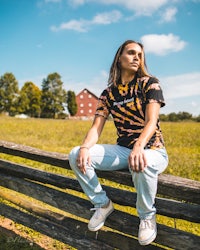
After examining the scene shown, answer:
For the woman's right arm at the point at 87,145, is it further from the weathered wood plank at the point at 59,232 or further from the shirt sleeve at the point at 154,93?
the weathered wood plank at the point at 59,232

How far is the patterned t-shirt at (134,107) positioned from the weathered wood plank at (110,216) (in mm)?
747

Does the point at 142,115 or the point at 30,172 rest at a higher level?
the point at 142,115

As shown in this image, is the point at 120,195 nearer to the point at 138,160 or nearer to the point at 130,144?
the point at 130,144

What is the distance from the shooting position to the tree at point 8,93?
68.5m

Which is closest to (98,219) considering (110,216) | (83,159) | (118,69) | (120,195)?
(110,216)

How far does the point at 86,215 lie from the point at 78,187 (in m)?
0.33

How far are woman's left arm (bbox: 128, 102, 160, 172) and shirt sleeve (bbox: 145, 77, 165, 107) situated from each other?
4 centimetres

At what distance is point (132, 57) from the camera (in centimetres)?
310

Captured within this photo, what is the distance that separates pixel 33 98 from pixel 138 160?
73.1 m

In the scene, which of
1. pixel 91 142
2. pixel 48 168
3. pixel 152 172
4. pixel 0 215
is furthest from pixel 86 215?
pixel 48 168

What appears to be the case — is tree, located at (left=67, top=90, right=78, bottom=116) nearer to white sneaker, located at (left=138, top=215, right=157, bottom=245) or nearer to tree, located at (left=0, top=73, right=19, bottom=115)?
tree, located at (left=0, top=73, right=19, bottom=115)

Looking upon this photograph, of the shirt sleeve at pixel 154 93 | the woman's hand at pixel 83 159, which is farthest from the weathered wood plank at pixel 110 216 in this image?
the shirt sleeve at pixel 154 93

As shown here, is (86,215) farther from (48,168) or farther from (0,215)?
(48,168)

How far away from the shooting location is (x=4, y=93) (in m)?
68.9
